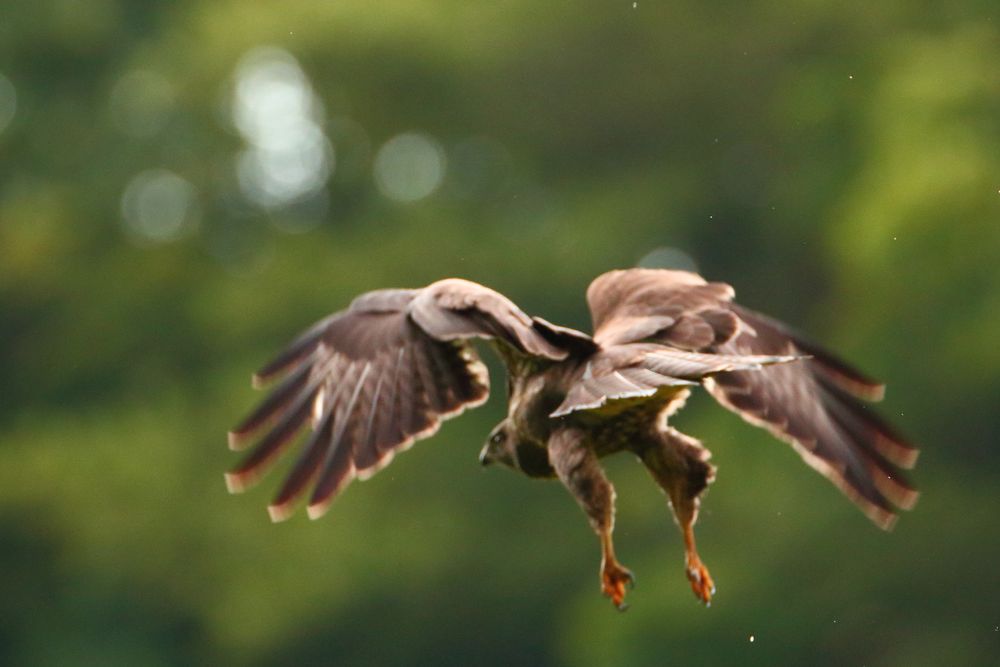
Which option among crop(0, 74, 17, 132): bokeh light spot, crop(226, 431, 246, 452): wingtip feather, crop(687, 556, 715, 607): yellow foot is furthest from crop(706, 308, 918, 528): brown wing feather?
crop(0, 74, 17, 132): bokeh light spot

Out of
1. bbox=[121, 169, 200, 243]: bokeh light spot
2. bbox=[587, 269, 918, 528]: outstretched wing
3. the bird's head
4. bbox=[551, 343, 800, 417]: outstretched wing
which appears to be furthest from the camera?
bbox=[121, 169, 200, 243]: bokeh light spot

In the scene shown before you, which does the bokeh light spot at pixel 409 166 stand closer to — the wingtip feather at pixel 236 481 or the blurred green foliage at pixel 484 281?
the blurred green foliage at pixel 484 281

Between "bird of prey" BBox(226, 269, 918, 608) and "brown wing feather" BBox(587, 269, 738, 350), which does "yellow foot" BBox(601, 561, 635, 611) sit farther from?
"brown wing feather" BBox(587, 269, 738, 350)

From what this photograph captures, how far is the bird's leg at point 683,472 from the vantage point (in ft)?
28.1

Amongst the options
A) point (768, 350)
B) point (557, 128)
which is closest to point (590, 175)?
point (557, 128)

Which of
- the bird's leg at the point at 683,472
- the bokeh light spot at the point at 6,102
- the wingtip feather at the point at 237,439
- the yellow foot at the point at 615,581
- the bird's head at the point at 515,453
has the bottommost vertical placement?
the bokeh light spot at the point at 6,102

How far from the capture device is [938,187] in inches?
925

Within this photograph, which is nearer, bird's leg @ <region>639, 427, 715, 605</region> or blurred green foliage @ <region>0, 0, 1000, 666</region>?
bird's leg @ <region>639, 427, 715, 605</region>

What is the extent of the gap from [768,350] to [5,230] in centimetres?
2198

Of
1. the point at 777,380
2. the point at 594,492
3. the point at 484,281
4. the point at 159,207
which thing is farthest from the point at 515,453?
the point at 159,207

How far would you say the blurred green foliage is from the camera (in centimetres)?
2384

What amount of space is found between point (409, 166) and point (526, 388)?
23639mm

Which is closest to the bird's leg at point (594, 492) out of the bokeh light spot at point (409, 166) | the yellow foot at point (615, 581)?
the yellow foot at point (615, 581)

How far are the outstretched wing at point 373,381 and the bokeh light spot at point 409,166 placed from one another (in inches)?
892
